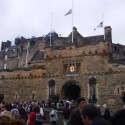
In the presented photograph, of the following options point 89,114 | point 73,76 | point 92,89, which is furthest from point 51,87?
point 89,114

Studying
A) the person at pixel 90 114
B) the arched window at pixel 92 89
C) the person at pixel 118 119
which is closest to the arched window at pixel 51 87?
the arched window at pixel 92 89

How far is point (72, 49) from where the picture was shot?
28391 millimetres

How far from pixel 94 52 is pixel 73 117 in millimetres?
21491

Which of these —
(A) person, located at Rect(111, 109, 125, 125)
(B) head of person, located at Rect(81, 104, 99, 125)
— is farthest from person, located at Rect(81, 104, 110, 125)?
(A) person, located at Rect(111, 109, 125, 125)

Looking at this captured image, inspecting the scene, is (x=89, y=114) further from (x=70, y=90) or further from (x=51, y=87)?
(x=70, y=90)

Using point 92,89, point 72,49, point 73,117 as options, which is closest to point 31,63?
point 72,49

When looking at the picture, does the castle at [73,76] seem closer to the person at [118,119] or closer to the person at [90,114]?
the person at [90,114]

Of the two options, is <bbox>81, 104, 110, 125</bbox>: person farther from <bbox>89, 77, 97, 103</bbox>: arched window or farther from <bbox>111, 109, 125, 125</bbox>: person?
<bbox>89, 77, 97, 103</bbox>: arched window

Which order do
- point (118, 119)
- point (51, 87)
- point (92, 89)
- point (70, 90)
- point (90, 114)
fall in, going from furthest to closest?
point (70, 90) → point (51, 87) → point (92, 89) → point (90, 114) → point (118, 119)

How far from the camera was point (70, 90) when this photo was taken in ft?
97.3

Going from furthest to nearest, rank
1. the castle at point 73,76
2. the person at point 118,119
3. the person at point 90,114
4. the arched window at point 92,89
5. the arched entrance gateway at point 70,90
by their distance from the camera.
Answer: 1. the arched entrance gateway at point 70,90
2. the arched window at point 92,89
3. the castle at point 73,76
4. the person at point 90,114
5. the person at point 118,119

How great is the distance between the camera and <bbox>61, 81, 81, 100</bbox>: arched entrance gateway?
92.3ft

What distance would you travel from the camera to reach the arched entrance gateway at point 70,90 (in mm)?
28141

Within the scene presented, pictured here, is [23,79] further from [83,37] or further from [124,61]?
[83,37]
